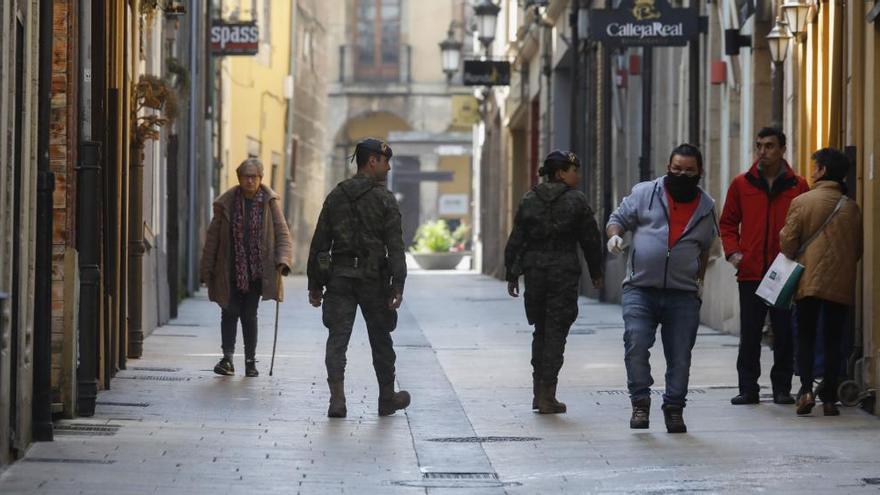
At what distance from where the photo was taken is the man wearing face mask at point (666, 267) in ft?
37.1

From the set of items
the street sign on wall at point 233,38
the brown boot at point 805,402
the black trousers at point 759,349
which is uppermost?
the street sign on wall at point 233,38

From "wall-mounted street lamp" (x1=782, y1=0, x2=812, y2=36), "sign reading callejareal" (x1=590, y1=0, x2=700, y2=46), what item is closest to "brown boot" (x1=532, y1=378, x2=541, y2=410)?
"wall-mounted street lamp" (x1=782, y1=0, x2=812, y2=36)

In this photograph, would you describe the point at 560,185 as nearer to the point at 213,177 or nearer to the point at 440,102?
the point at 213,177

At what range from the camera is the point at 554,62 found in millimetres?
35844

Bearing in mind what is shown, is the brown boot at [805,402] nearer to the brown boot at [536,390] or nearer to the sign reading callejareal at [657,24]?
the brown boot at [536,390]

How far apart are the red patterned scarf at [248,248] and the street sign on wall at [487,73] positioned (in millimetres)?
24932

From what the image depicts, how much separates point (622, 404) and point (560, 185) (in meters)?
1.43

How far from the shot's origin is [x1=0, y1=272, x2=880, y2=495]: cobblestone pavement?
904 cm

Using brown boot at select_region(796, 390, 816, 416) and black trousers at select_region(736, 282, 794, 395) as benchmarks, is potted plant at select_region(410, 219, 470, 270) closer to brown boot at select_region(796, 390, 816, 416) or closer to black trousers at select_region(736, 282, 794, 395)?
black trousers at select_region(736, 282, 794, 395)

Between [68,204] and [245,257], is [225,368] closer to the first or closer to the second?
[245,257]

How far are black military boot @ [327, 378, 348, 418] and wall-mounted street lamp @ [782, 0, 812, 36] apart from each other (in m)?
6.40

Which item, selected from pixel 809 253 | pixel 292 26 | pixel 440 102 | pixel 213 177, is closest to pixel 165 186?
pixel 213 177

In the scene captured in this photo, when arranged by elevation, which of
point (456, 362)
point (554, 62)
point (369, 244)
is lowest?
point (456, 362)

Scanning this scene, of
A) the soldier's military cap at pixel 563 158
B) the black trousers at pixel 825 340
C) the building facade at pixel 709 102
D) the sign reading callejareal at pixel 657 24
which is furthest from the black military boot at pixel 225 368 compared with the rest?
the sign reading callejareal at pixel 657 24
